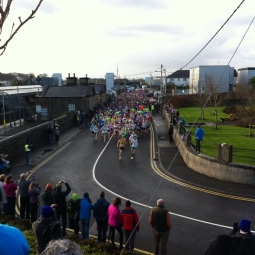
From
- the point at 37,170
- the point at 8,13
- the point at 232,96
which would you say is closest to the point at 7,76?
the point at 232,96

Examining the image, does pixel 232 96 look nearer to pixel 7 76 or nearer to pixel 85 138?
pixel 85 138

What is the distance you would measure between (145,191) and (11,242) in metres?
10.9

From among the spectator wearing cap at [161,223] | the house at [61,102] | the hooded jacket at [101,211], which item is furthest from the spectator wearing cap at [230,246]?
the house at [61,102]

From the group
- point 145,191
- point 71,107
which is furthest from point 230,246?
point 71,107

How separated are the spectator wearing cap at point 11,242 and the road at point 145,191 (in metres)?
5.96

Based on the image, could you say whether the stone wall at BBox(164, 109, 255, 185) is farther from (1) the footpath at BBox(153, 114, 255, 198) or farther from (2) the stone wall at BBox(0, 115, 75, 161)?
(2) the stone wall at BBox(0, 115, 75, 161)

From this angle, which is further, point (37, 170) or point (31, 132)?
point (31, 132)

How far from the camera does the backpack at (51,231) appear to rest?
6.03 meters

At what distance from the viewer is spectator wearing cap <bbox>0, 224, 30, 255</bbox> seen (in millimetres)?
3051

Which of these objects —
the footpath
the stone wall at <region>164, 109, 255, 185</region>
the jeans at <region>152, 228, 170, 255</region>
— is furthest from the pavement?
the jeans at <region>152, 228, 170, 255</region>

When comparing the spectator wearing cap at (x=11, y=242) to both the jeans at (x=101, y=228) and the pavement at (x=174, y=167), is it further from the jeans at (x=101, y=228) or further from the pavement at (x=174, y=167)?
the pavement at (x=174, y=167)

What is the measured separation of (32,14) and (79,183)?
9.06 metres

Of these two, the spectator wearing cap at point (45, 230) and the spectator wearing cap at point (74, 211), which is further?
the spectator wearing cap at point (74, 211)

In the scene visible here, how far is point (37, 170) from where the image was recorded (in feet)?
56.4
